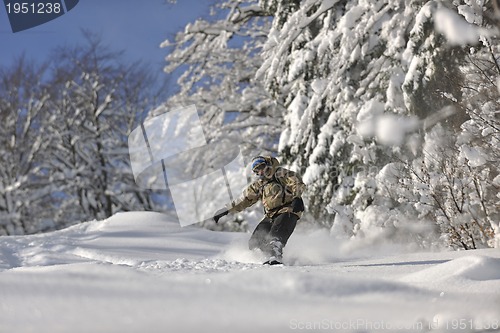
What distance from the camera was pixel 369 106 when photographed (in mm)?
8250

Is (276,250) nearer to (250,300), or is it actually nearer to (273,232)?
(273,232)

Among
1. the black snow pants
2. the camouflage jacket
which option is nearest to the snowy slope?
the black snow pants

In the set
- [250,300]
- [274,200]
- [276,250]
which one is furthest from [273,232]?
[250,300]

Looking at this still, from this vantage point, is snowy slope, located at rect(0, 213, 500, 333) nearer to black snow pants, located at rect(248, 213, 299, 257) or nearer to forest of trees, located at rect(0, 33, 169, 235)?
black snow pants, located at rect(248, 213, 299, 257)

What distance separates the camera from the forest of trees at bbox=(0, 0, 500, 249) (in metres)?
6.12

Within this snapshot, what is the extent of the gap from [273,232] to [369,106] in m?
3.21

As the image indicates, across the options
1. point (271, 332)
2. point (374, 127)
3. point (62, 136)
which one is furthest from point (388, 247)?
point (62, 136)

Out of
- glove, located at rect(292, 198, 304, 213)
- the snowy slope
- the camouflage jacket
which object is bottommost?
the snowy slope

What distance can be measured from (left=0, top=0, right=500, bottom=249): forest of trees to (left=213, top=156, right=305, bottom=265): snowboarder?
154 cm

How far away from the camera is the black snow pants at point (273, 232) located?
5793 millimetres

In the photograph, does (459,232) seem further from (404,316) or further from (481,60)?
(404,316)

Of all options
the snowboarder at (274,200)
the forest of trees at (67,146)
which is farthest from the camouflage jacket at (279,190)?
the forest of trees at (67,146)

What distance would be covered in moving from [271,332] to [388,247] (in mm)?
5477

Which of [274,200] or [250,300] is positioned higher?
[274,200]
